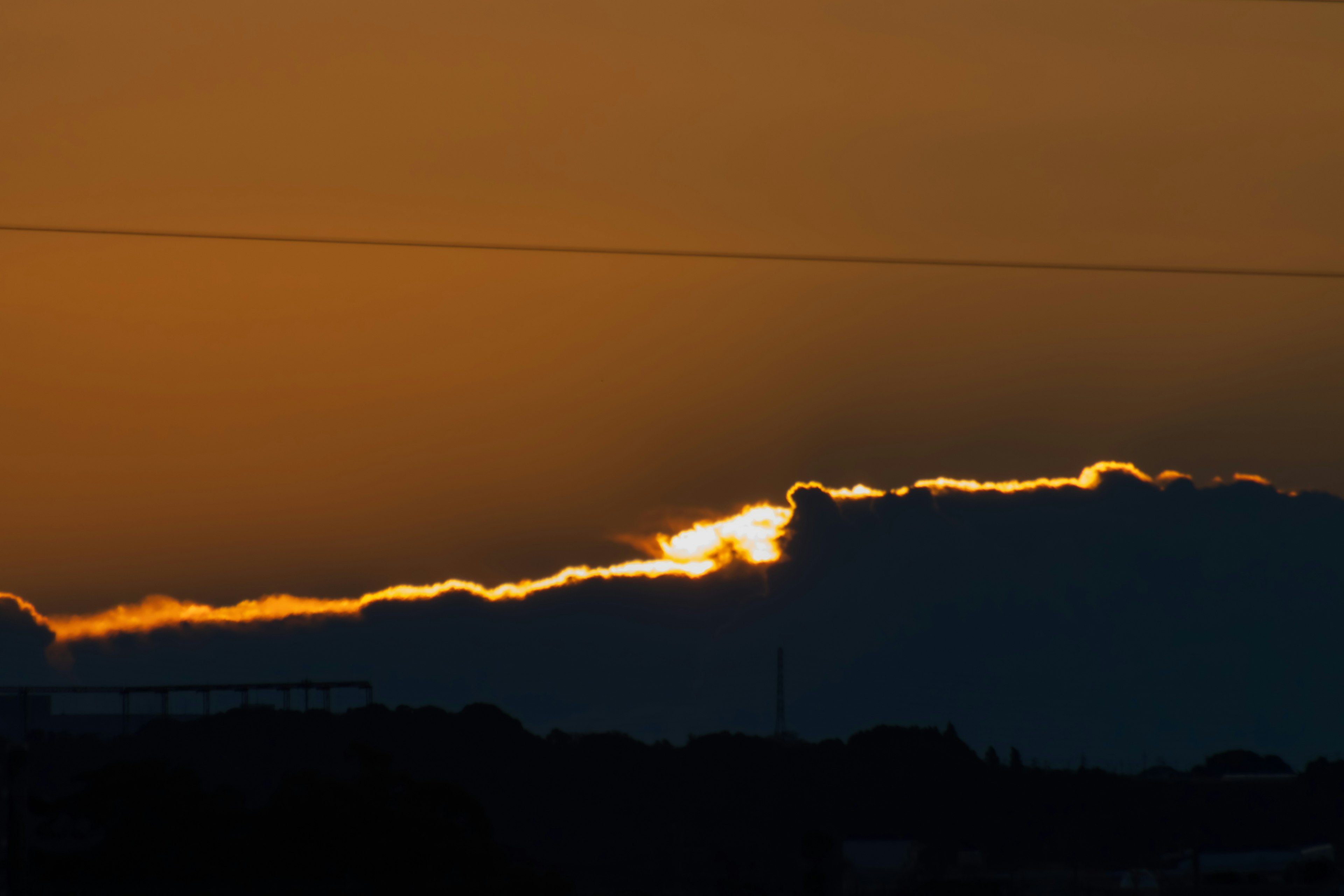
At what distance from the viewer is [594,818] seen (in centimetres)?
1700

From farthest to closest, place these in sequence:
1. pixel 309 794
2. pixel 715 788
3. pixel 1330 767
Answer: pixel 1330 767
pixel 715 788
pixel 309 794

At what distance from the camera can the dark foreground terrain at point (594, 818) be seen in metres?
15.3

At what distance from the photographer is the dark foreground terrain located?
15.3m

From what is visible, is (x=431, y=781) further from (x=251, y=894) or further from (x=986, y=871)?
(x=986, y=871)

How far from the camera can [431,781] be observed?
1647cm

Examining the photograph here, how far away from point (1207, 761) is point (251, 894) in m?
11.8

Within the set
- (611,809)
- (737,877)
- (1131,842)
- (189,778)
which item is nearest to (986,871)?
(1131,842)

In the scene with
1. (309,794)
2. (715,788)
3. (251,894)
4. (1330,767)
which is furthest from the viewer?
(1330,767)

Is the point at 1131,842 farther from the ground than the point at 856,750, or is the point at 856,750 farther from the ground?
the point at 856,750

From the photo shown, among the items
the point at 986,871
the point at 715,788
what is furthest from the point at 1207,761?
the point at 715,788

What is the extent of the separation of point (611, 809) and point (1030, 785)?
5512 mm

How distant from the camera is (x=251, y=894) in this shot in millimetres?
14781

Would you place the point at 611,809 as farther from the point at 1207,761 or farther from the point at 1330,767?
the point at 1330,767

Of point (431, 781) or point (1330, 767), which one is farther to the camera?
point (1330, 767)
